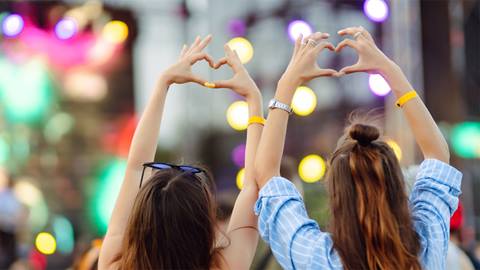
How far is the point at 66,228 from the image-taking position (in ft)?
24.0

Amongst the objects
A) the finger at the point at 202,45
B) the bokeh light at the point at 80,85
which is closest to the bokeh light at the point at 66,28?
the bokeh light at the point at 80,85

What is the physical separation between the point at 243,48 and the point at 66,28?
1.41 metres

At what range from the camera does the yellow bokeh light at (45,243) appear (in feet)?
20.8

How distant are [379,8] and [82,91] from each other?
2.77 m

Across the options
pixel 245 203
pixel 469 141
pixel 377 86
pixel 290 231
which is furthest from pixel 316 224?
pixel 469 141

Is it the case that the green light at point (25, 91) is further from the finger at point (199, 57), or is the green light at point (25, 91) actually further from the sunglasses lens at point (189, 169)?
the sunglasses lens at point (189, 169)

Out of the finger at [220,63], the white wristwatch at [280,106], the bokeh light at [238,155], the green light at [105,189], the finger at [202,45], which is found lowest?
the green light at [105,189]

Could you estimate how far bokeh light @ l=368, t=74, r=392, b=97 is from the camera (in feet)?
18.7

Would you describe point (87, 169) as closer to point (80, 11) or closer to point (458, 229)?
point (80, 11)

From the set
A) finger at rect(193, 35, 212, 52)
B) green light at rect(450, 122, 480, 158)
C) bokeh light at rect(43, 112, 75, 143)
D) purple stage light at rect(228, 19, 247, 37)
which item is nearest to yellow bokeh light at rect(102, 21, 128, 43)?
bokeh light at rect(43, 112, 75, 143)

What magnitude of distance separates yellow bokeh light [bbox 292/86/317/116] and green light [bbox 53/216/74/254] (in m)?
2.30

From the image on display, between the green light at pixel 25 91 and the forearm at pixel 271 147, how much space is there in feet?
17.5

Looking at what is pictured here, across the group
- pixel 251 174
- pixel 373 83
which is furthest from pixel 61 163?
pixel 251 174

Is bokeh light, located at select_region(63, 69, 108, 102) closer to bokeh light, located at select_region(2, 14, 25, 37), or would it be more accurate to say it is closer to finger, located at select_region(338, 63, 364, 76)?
bokeh light, located at select_region(2, 14, 25, 37)
